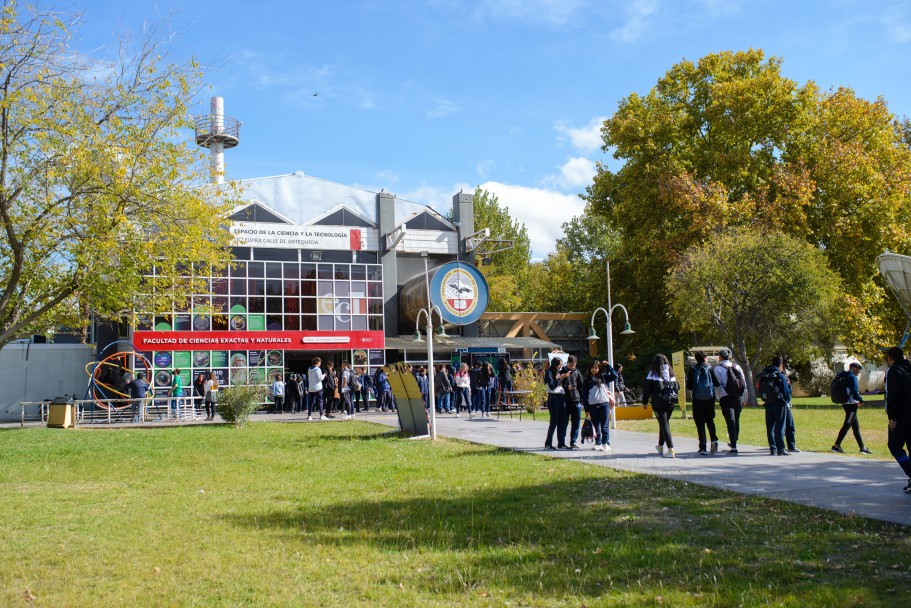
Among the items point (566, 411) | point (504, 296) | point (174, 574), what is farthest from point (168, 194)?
point (504, 296)

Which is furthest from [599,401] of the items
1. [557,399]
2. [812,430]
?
[812,430]

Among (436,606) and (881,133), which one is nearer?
(436,606)

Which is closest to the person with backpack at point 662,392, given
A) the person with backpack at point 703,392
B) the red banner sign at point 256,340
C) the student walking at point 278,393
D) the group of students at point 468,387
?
the person with backpack at point 703,392

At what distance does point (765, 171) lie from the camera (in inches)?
1318

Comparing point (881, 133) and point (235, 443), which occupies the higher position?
point (881, 133)

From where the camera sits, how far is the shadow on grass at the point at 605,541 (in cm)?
493

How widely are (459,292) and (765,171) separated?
14.8 meters

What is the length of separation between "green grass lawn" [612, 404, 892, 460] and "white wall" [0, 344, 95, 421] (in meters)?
27.3

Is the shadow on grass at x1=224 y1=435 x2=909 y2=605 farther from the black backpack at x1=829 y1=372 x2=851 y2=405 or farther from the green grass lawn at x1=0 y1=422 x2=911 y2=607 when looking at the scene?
the black backpack at x1=829 y1=372 x2=851 y2=405

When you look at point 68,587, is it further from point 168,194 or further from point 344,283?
point 344,283

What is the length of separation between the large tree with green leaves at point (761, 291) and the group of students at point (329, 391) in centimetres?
1230

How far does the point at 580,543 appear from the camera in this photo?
6.16m

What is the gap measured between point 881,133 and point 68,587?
1390 inches

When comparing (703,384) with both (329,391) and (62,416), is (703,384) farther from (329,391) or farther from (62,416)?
(62,416)
